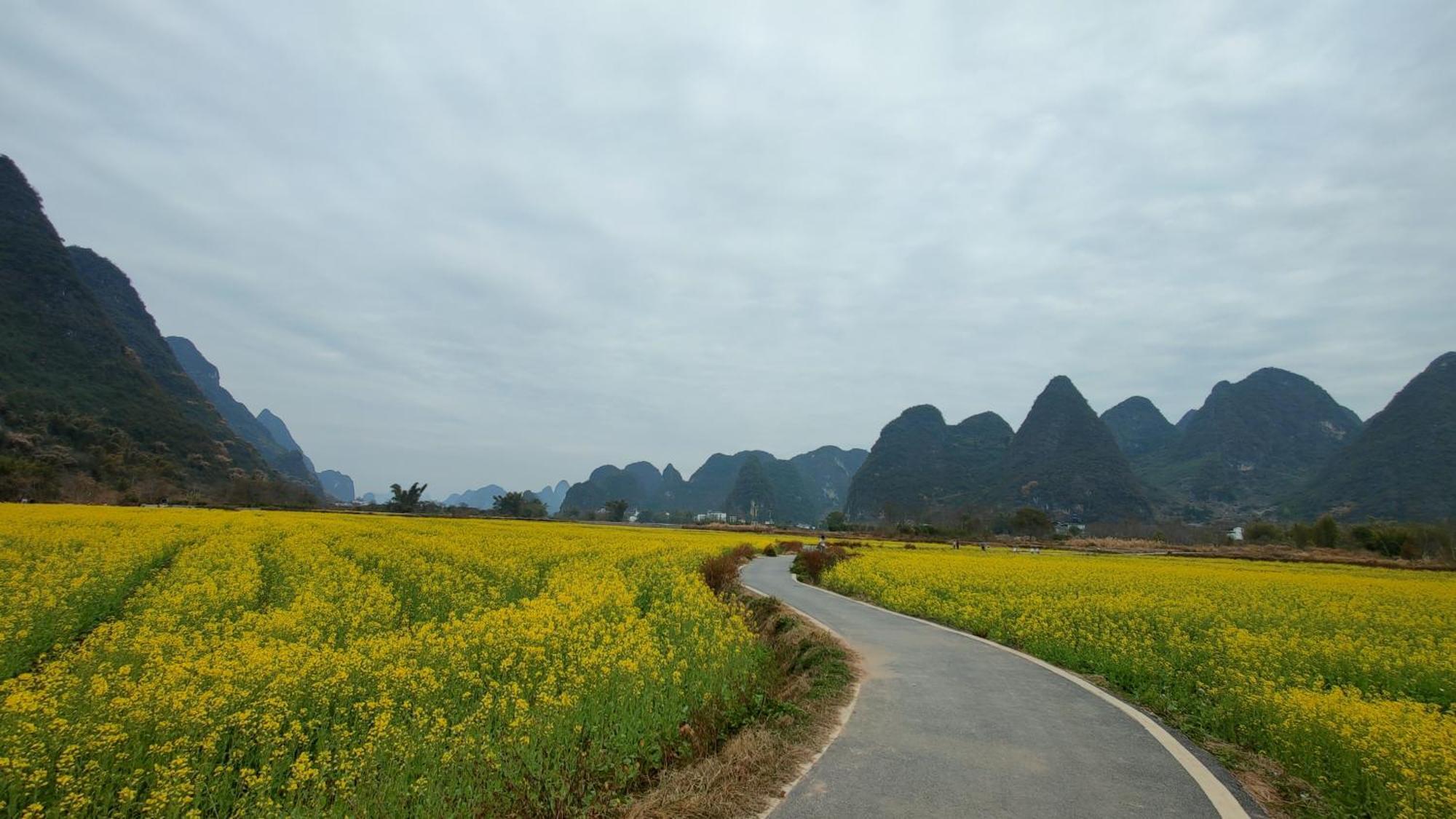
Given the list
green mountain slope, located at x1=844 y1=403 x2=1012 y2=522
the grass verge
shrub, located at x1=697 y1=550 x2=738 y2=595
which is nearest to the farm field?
the grass verge

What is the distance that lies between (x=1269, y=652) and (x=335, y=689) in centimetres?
1201

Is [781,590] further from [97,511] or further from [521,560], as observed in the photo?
[97,511]

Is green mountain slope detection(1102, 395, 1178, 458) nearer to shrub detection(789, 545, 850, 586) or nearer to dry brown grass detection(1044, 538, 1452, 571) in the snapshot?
dry brown grass detection(1044, 538, 1452, 571)

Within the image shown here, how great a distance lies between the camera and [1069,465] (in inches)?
4838

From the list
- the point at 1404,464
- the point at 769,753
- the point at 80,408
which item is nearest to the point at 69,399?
the point at 80,408

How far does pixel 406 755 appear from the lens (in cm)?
446

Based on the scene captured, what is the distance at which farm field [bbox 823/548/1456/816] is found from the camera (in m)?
4.94

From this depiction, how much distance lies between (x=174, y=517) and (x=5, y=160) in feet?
376

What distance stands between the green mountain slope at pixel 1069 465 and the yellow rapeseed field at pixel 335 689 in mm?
119493

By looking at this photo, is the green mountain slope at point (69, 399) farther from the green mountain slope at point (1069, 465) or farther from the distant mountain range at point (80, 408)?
the green mountain slope at point (1069, 465)

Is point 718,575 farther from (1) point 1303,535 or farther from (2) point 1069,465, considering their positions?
(2) point 1069,465

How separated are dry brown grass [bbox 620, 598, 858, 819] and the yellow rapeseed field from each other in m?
0.50

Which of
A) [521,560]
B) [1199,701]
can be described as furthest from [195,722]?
[521,560]

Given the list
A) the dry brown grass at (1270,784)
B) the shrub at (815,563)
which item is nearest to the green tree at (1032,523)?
the shrub at (815,563)
